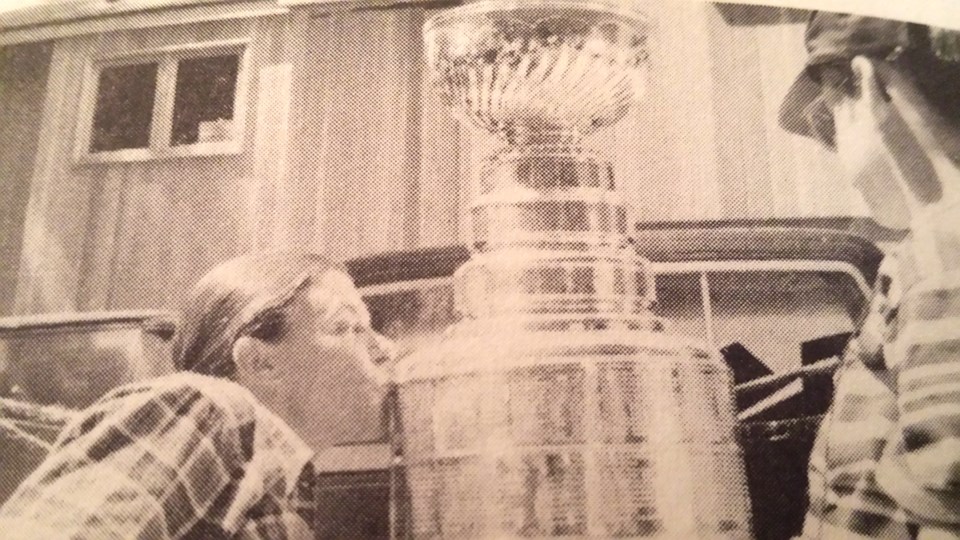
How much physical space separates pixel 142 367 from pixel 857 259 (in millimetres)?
631

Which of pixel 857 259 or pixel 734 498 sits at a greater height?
pixel 857 259

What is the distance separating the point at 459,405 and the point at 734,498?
23 cm

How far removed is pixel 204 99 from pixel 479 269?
31 cm

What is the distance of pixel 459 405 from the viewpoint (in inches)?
22.9

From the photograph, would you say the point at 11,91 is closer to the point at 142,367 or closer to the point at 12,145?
the point at 12,145

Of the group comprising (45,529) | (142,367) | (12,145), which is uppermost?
A: (12,145)

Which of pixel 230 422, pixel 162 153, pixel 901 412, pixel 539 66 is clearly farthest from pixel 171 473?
pixel 901 412

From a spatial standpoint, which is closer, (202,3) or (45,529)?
(45,529)

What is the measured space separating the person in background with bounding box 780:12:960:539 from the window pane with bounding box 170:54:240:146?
1.71 ft

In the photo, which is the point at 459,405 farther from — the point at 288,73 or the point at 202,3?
the point at 202,3

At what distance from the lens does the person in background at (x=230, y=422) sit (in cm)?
57

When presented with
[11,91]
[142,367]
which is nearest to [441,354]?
[142,367]

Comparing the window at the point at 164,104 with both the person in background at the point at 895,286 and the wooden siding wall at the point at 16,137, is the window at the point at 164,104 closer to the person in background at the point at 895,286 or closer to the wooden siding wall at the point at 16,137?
the wooden siding wall at the point at 16,137

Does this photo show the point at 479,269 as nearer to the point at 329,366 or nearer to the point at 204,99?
the point at 329,366
